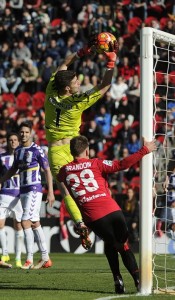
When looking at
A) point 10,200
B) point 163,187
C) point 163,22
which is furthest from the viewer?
point 163,22

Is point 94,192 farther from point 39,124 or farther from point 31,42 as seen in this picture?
point 31,42

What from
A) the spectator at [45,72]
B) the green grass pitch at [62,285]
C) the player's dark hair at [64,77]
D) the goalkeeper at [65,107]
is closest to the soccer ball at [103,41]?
the goalkeeper at [65,107]

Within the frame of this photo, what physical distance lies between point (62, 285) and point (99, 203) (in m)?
1.60

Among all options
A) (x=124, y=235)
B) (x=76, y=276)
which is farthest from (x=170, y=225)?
(x=124, y=235)

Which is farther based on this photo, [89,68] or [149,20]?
[149,20]

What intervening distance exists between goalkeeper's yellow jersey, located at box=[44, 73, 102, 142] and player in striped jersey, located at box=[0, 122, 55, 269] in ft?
6.67

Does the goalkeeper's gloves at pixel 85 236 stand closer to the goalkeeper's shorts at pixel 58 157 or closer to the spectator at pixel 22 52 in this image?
the goalkeeper's shorts at pixel 58 157

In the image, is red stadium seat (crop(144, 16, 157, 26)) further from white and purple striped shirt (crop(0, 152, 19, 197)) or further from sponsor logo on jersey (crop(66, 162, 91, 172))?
sponsor logo on jersey (crop(66, 162, 91, 172))

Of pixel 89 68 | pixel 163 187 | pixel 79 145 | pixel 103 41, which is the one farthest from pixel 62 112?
pixel 89 68

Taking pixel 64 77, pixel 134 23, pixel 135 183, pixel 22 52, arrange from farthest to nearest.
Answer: pixel 134 23, pixel 22 52, pixel 135 183, pixel 64 77

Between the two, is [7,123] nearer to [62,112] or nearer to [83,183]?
[62,112]

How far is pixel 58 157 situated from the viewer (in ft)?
40.8

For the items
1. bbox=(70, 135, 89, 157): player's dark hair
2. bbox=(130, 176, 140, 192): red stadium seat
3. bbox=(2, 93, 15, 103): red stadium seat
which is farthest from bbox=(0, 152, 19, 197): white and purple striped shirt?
bbox=(2, 93, 15, 103): red stadium seat

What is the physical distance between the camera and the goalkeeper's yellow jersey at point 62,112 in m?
12.1
